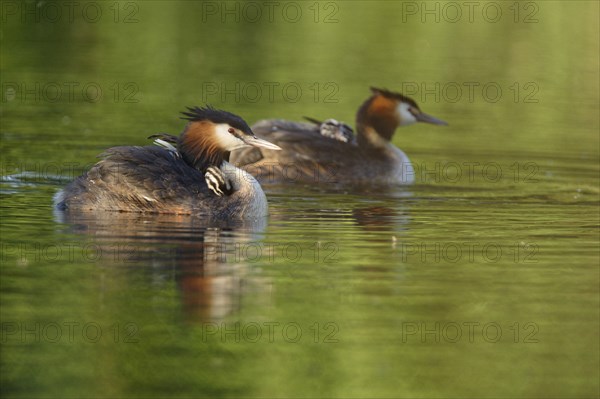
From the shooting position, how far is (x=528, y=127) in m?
22.3

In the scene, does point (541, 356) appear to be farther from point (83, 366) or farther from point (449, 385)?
point (83, 366)

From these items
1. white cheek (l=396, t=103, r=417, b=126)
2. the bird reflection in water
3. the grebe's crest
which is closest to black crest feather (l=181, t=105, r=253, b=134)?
the bird reflection in water

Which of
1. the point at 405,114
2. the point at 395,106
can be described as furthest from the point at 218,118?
the point at 405,114

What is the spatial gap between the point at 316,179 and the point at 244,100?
22.4ft

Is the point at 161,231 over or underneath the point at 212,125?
underneath

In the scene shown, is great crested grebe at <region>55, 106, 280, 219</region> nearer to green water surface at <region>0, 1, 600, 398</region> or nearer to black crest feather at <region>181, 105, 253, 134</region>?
black crest feather at <region>181, 105, 253, 134</region>

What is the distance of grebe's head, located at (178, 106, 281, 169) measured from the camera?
1402cm

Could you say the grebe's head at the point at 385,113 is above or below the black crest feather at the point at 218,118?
below

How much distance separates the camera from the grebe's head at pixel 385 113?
18719 mm

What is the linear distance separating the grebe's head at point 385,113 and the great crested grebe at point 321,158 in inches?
9.6

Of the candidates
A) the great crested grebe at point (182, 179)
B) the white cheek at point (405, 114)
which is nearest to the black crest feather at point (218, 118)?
the great crested grebe at point (182, 179)

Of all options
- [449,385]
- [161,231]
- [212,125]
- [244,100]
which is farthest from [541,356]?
[244,100]

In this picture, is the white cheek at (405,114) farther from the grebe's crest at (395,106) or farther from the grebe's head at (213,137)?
the grebe's head at (213,137)

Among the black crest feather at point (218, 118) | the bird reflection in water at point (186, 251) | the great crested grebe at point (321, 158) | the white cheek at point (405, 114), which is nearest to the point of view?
the bird reflection in water at point (186, 251)
